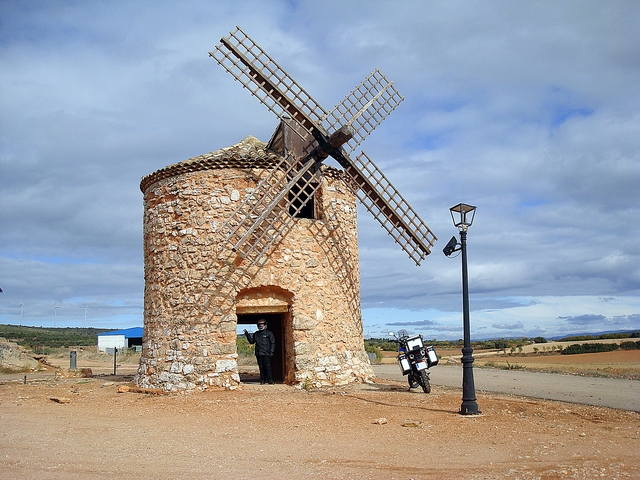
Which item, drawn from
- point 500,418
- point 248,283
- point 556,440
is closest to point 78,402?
point 248,283

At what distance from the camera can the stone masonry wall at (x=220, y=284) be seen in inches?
493

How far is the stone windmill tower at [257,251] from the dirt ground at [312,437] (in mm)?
988

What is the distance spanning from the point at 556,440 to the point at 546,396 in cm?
504

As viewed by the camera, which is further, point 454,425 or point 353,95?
point 353,95

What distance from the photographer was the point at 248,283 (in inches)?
503

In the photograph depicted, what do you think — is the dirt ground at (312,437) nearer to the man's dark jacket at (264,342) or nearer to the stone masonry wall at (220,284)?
the stone masonry wall at (220,284)

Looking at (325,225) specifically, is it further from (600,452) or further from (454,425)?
(600,452)

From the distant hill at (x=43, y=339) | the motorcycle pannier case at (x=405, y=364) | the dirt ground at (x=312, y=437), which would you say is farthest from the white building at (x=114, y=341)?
the motorcycle pannier case at (x=405, y=364)

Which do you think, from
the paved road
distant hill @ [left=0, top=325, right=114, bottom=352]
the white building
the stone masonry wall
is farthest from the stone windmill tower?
the white building

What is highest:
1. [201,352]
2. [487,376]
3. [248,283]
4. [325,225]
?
[325,225]

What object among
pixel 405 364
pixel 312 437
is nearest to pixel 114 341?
pixel 405 364

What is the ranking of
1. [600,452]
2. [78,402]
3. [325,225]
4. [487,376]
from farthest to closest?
[487,376]
[325,225]
[78,402]
[600,452]

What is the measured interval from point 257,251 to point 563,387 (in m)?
8.08

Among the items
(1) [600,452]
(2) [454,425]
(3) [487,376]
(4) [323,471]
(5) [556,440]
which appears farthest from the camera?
(3) [487,376]
